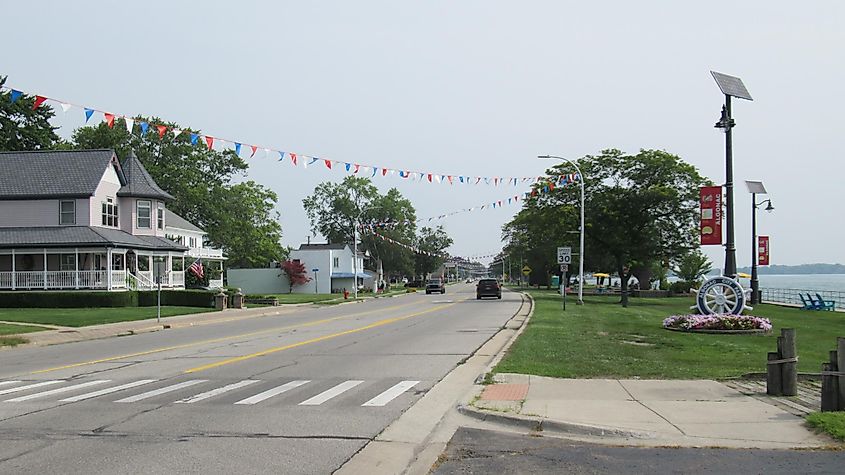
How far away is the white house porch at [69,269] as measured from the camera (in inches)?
1681

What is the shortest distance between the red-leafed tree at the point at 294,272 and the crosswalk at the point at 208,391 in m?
71.2

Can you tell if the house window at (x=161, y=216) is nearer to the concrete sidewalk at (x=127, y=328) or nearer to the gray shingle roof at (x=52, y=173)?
the gray shingle roof at (x=52, y=173)

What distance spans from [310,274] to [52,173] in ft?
145

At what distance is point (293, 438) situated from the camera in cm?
854

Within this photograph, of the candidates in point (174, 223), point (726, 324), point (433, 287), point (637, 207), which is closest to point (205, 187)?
point (174, 223)

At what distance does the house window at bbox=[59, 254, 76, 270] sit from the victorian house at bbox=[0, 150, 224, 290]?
59 mm

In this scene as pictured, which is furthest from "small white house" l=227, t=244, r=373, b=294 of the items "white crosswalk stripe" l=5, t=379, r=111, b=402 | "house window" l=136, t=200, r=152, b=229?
"white crosswalk stripe" l=5, t=379, r=111, b=402

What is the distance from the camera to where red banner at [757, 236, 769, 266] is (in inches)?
2192

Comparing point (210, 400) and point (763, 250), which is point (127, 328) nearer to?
point (210, 400)

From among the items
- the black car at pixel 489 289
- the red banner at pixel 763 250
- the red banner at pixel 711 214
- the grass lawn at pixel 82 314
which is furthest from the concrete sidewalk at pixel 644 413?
the red banner at pixel 763 250

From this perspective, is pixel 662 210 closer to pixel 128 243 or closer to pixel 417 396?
pixel 128 243

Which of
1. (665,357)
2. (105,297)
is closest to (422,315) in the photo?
(105,297)

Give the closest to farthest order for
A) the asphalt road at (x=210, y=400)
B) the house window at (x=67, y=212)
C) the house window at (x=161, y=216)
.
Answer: the asphalt road at (x=210, y=400) < the house window at (x=67, y=212) < the house window at (x=161, y=216)

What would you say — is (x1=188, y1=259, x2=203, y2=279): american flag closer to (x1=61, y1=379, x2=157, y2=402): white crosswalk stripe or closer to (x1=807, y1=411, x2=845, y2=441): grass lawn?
(x1=61, y1=379, x2=157, y2=402): white crosswalk stripe
